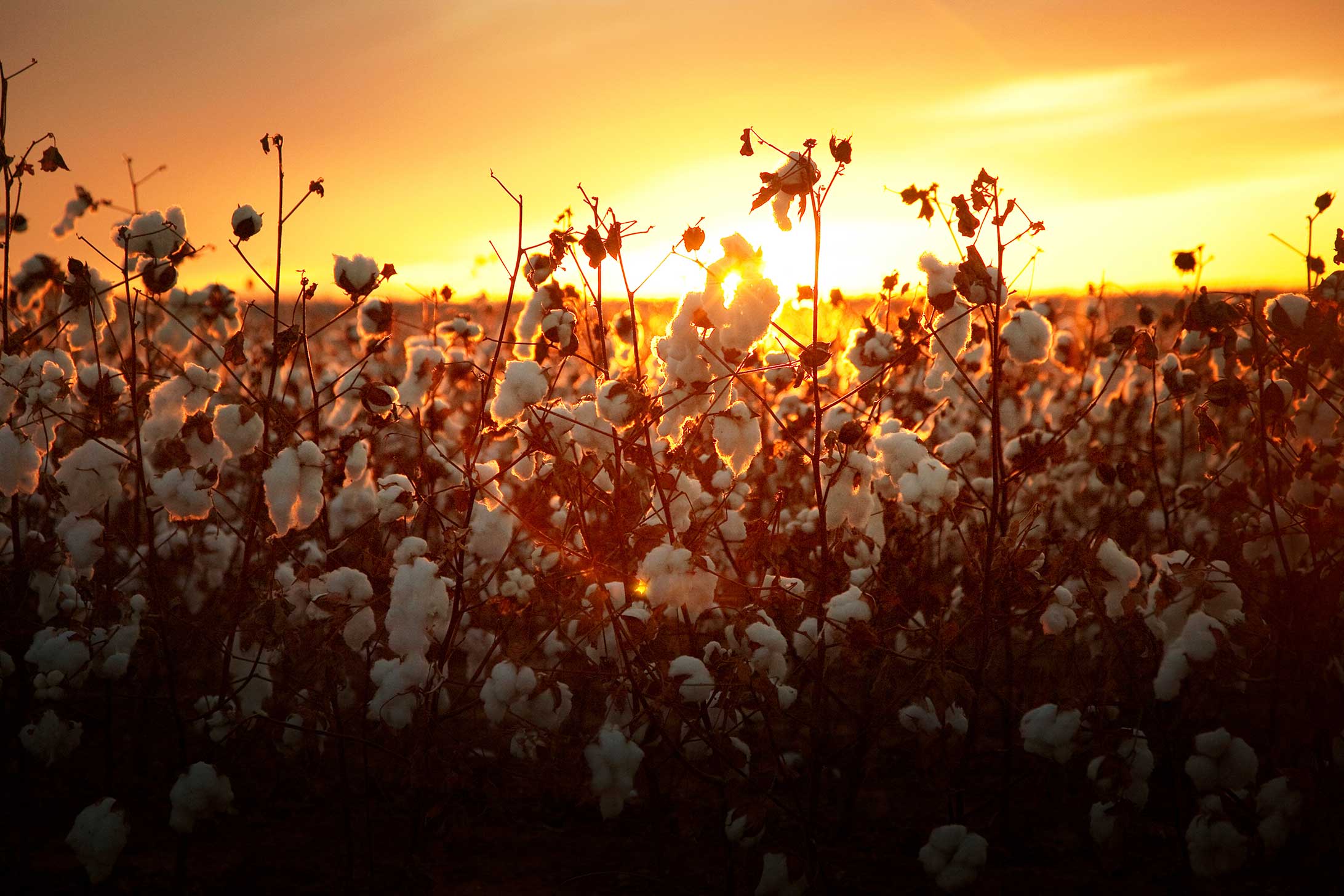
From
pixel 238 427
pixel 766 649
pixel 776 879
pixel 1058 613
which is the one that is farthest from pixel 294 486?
pixel 1058 613

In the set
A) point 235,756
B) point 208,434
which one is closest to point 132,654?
point 235,756

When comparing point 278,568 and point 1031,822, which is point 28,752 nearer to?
point 278,568

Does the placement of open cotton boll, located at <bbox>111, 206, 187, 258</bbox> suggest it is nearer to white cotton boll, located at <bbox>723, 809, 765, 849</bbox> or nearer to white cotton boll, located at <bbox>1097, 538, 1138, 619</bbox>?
white cotton boll, located at <bbox>723, 809, 765, 849</bbox>

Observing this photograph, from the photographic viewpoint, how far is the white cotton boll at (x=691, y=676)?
245cm

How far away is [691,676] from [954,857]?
2.49 ft

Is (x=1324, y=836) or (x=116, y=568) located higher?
(x=116, y=568)

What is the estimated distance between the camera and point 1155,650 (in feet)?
9.05

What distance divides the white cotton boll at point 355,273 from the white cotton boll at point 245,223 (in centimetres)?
24

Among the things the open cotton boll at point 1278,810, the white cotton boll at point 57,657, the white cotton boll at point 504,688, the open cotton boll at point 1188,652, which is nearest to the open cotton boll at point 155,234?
the white cotton boll at point 57,657

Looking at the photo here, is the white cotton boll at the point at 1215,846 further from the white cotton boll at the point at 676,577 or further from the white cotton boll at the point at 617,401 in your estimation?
the white cotton boll at the point at 617,401

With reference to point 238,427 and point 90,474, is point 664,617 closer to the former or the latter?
point 238,427

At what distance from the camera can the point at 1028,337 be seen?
2.65 metres

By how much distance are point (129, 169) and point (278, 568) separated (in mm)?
1473

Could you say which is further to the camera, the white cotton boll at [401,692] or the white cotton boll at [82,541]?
Answer: the white cotton boll at [82,541]
